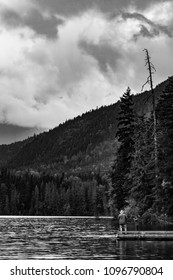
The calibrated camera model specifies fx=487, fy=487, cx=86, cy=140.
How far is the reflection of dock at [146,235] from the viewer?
37156 millimetres

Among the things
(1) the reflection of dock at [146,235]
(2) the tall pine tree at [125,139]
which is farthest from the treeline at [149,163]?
(1) the reflection of dock at [146,235]

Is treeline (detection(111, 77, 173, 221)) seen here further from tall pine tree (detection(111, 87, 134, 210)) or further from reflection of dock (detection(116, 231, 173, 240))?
reflection of dock (detection(116, 231, 173, 240))

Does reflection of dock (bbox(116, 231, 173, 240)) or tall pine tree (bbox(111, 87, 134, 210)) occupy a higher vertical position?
tall pine tree (bbox(111, 87, 134, 210))

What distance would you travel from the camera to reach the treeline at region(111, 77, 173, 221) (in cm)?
5459

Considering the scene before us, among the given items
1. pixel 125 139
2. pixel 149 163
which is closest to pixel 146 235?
pixel 149 163

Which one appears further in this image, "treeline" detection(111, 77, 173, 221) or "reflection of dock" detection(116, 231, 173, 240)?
"treeline" detection(111, 77, 173, 221)

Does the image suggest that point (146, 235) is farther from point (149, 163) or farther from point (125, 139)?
point (125, 139)

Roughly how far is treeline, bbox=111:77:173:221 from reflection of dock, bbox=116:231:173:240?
49.4ft

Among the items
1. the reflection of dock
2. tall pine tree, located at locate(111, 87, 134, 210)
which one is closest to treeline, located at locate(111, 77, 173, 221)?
tall pine tree, located at locate(111, 87, 134, 210)
